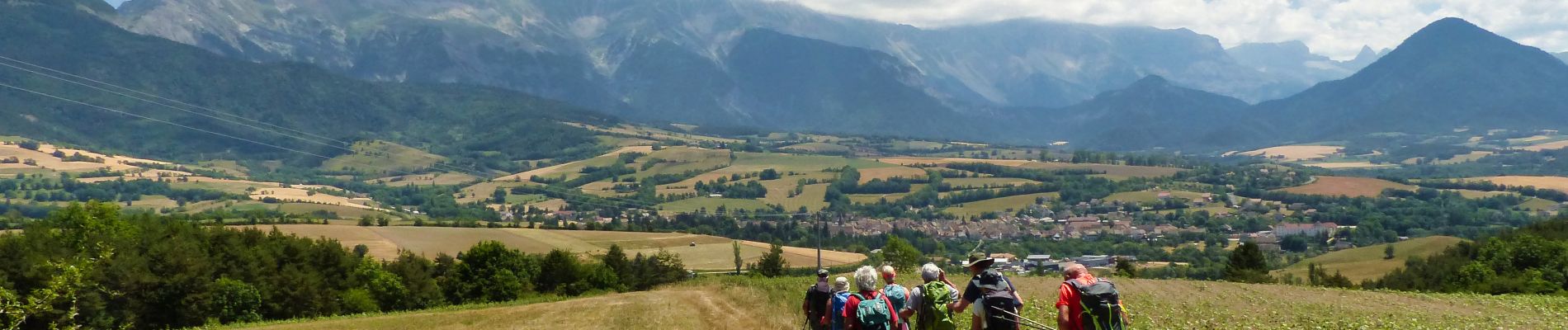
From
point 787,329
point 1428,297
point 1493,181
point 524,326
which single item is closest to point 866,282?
point 787,329

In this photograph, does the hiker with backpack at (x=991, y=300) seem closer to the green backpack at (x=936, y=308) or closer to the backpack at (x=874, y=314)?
the green backpack at (x=936, y=308)

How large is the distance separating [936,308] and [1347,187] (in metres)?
187

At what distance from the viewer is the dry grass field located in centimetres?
17375

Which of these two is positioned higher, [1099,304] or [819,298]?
[1099,304]

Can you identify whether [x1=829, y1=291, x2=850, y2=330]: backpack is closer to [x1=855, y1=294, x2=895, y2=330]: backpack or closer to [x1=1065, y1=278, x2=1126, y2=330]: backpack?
[x1=855, y1=294, x2=895, y2=330]: backpack

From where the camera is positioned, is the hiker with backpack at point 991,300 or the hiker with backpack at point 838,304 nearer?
the hiker with backpack at point 991,300

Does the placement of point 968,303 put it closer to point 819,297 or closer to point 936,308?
point 936,308

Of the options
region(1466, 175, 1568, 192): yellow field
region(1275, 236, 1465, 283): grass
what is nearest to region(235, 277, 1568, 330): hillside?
region(1275, 236, 1465, 283): grass

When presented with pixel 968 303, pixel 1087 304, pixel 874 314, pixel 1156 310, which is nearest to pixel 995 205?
pixel 1156 310

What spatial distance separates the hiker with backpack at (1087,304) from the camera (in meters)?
14.6

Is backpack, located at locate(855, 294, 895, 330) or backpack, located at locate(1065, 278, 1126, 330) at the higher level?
backpack, located at locate(1065, 278, 1126, 330)

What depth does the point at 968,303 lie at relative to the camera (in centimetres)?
1633

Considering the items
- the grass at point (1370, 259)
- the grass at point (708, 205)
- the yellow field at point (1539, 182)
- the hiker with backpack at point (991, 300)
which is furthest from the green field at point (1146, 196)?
the hiker with backpack at point (991, 300)

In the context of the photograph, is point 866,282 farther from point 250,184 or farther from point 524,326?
point 250,184
